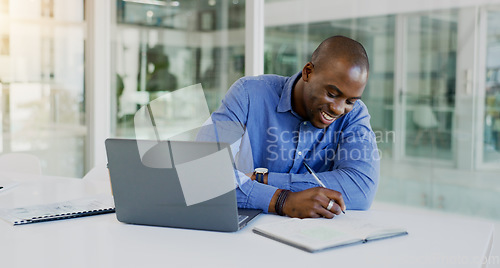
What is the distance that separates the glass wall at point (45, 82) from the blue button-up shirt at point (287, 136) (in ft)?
10.1

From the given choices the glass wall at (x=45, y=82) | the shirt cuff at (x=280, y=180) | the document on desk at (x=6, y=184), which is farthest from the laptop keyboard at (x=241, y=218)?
the glass wall at (x=45, y=82)

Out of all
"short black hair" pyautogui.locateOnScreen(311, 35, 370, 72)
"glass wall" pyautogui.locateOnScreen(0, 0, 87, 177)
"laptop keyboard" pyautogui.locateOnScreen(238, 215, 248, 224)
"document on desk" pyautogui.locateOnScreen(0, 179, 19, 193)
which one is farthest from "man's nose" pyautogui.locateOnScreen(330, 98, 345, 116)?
"glass wall" pyautogui.locateOnScreen(0, 0, 87, 177)

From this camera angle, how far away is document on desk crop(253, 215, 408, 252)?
1209 millimetres

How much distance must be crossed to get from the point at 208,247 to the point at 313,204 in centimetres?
40

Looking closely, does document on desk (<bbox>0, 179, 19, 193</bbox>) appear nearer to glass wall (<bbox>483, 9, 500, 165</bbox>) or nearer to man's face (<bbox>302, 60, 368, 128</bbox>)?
man's face (<bbox>302, 60, 368, 128</bbox>)

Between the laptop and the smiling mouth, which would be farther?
the smiling mouth

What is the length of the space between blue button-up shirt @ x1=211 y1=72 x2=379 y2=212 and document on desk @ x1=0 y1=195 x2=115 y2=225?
58cm

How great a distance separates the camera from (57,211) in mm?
1569

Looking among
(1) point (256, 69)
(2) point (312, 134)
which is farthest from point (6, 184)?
(1) point (256, 69)

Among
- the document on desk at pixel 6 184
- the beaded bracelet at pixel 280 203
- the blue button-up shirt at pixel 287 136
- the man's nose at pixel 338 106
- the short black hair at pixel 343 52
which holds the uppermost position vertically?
the short black hair at pixel 343 52

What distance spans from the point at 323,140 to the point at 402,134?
1.30 meters

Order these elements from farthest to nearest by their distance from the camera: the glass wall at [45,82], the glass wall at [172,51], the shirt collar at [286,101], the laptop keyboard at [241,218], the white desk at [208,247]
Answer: the glass wall at [45,82] < the glass wall at [172,51] < the shirt collar at [286,101] < the laptop keyboard at [241,218] < the white desk at [208,247]

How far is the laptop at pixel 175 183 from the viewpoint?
127 cm

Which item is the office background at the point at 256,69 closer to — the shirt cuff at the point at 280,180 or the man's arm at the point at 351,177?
the man's arm at the point at 351,177
